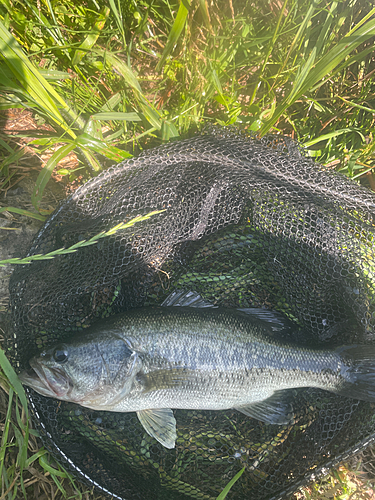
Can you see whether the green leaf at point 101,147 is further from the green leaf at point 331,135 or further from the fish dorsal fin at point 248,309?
the green leaf at point 331,135

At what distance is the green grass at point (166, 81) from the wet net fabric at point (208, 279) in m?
0.39

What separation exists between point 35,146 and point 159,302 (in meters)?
1.97

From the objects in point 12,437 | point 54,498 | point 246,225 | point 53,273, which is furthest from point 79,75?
point 54,498

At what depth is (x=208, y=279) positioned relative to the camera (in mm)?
2705

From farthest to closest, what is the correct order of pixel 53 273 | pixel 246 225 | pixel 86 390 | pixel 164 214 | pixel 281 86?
pixel 281 86 → pixel 246 225 → pixel 164 214 → pixel 53 273 → pixel 86 390

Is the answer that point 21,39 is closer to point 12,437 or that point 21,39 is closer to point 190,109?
point 190,109

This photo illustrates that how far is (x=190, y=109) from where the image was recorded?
9.00 feet

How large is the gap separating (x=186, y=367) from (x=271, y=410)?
2.74 ft

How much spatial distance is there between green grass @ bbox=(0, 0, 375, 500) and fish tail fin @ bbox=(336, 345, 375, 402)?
3.29 ft

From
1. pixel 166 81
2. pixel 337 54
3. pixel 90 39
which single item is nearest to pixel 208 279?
pixel 166 81

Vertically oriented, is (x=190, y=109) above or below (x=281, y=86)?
above

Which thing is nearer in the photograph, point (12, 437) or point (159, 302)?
point (12, 437)

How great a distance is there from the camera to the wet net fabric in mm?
2299

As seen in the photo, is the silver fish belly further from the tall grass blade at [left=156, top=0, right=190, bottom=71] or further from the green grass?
the tall grass blade at [left=156, top=0, right=190, bottom=71]
